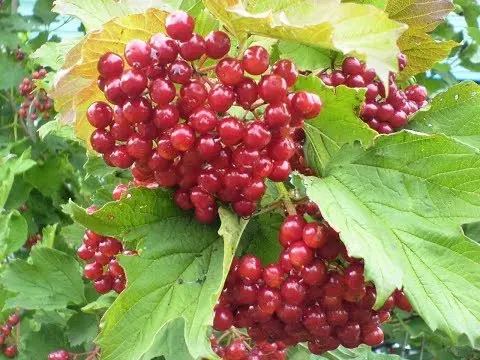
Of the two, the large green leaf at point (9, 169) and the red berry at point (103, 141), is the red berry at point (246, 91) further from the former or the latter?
the large green leaf at point (9, 169)

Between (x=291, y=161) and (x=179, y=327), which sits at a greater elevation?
(x=291, y=161)

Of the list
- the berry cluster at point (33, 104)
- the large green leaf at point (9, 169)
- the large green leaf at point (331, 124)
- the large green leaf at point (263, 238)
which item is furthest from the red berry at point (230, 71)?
the berry cluster at point (33, 104)

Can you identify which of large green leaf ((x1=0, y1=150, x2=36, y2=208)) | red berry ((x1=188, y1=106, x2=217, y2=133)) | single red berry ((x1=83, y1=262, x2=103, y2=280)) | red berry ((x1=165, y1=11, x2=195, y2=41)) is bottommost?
large green leaf ((x1=0, y1=150, x2=36, y2=208))

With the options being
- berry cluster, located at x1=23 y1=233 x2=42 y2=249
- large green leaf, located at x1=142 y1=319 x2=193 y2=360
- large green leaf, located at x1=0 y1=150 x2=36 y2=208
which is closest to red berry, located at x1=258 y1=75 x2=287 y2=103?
large green leaf, located at x1=142 y1=319 x2=193 y2=360

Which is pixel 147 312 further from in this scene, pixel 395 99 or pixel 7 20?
pixel 7 20

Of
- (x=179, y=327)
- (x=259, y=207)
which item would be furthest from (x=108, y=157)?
(x=179, y=327)

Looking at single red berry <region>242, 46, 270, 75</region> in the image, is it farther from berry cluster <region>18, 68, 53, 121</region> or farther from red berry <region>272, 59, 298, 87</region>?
berry cluster <region>18, 68, 53, 121</region>

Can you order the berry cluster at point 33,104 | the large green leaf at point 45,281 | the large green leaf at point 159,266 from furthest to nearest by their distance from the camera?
the berry cluster at point 33,104, the large green leaf at point 45,281, the large green leaf at point 159,266
